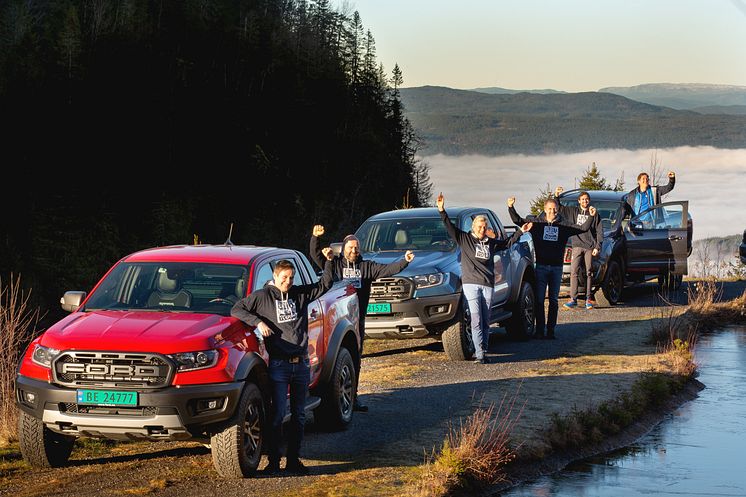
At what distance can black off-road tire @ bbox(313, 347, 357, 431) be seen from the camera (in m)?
11.0

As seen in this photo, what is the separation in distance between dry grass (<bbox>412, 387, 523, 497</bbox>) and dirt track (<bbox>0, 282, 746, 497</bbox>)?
486 mm

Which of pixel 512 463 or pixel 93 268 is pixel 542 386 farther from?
pixel 93 268

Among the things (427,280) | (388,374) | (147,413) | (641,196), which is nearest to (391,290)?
(427,280)

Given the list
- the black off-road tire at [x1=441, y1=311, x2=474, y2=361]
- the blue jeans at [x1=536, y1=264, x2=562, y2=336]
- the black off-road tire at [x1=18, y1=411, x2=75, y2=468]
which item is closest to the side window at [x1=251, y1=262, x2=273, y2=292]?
the black off-road tire at [x1=18, y1=411, x2=75, y2=468]

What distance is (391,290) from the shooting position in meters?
15.7

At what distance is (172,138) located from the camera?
79688mm

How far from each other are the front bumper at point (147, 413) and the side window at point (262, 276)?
129 cm

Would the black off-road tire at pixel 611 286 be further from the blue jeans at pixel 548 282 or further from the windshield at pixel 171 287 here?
the windshield at pixel 171 287

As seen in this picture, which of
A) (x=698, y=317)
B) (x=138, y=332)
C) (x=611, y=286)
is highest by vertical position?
(x=138, y=332)

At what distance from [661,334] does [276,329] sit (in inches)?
406

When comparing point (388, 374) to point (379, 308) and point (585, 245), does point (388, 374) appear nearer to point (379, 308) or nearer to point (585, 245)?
point (379, 308)

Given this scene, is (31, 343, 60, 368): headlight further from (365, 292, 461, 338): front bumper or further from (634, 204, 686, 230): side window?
(634, 204, 686, 230): side window

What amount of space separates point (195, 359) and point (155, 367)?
0.30 metres

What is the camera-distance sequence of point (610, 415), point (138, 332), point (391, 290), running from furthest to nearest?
1. point (391, 290)
2. point (610, 415)
3. point (138, 332)
